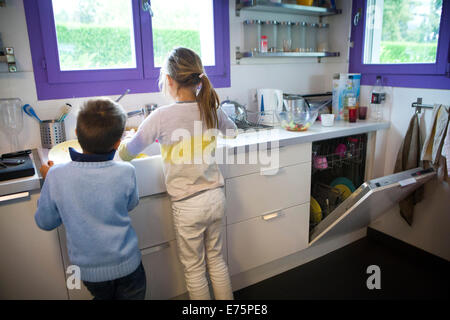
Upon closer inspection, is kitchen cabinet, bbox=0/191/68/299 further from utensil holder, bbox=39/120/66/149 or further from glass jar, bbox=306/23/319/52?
glass jar, bbox=306/23/319/52

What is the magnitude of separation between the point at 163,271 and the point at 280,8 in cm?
164

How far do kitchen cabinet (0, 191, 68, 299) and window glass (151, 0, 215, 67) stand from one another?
1.04m

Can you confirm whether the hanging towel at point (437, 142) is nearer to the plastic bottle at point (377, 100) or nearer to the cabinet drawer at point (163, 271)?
the plastic bottle at point (377, 100)

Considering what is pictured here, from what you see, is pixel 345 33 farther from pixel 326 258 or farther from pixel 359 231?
pixel 326 258

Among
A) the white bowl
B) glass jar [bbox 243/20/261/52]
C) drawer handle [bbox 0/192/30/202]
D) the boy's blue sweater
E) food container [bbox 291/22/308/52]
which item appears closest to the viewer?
the boy's blue sweater

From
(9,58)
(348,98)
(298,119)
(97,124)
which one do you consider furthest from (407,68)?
(9,58)

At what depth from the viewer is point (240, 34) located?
7.16ft

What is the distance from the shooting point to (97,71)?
1783 millimetres

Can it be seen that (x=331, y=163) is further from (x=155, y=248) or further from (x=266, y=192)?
(x=155, y=248)

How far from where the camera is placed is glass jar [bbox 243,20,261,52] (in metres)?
2.20

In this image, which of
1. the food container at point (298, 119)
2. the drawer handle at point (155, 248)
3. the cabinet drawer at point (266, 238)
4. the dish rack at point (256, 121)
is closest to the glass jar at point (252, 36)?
the dish rack at point (256, 121)

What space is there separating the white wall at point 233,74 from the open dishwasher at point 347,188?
1.81 ft

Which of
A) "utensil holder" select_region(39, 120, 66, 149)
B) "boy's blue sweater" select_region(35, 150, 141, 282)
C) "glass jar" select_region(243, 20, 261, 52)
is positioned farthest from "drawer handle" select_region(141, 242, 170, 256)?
"glass jar" select_region(243, 20, 261, 52)
